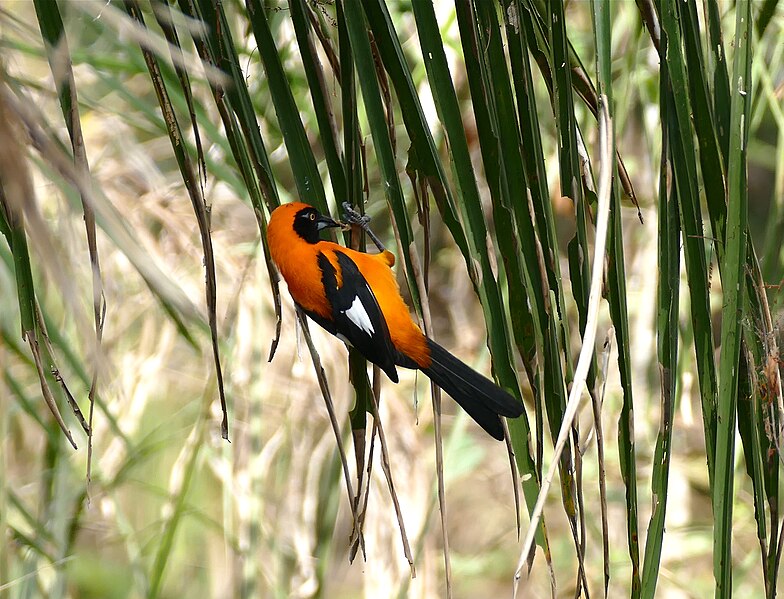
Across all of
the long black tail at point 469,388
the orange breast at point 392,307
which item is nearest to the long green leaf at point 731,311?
the long black tail at point 469,388

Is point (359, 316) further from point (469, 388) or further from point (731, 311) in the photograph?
point (731, 311)

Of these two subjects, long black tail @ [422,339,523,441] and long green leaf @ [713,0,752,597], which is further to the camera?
long black tail @ [422,339,523,441]

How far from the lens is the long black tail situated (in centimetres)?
140

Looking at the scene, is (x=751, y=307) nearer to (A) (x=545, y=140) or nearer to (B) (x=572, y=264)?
(B) (x=572, y=264)

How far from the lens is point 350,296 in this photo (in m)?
1.77

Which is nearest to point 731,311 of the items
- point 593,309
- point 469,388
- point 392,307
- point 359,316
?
point 593,309

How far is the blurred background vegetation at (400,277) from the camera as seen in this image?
88 cm

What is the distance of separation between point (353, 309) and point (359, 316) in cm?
4

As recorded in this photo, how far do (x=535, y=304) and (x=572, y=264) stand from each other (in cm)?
6

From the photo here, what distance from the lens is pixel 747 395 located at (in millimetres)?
973

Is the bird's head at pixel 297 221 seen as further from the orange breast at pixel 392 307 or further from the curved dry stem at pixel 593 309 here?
the curved dry stem at pixel 593 309

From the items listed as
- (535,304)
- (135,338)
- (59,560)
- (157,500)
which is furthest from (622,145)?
(535,304)

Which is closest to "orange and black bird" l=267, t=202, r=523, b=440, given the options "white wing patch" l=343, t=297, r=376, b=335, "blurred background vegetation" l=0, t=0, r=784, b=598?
"white wing patch" l=343, t=297, r=376, b=335

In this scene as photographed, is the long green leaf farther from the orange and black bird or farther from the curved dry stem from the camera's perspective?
the orange and black bird
